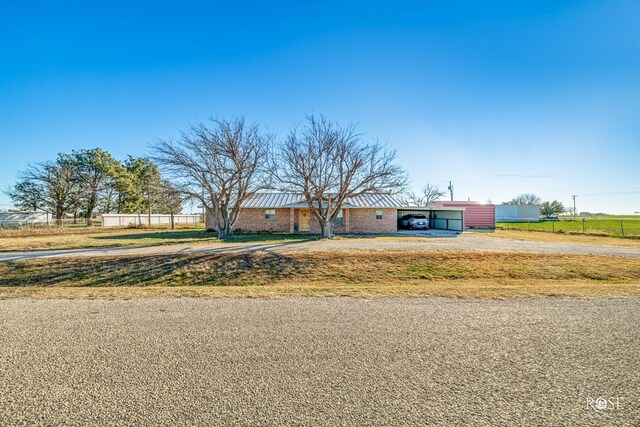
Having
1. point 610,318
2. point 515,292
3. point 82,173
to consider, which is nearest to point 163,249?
point 515,292

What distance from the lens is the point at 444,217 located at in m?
31.0

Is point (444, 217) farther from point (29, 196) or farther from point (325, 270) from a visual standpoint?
point (29, 196)

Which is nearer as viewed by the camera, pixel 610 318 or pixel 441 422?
pixel 441 422

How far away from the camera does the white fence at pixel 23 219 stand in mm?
29981

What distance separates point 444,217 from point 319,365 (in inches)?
1214

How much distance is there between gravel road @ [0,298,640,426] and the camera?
236 cm

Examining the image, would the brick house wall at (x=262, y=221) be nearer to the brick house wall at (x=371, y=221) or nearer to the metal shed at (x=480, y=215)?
the brick house wall at (x=371, y=221)

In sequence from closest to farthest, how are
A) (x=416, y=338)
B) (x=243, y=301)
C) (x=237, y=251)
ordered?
(x=416, y=338) < (x=243, y=301) < (x=237, y=251)

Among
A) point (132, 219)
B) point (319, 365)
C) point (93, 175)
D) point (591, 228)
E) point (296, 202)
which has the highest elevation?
point (93, 175)

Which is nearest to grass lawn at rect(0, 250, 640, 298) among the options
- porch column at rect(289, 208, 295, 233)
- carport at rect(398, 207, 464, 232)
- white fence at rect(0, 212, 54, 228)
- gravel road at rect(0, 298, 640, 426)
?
gravel road at rect(0, 298, 640, 426)

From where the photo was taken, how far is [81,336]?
393 cm

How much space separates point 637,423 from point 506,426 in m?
1.02

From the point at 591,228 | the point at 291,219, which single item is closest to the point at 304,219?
the point at 291,219

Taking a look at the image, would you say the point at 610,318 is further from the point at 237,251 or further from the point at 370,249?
the point at 237,251
